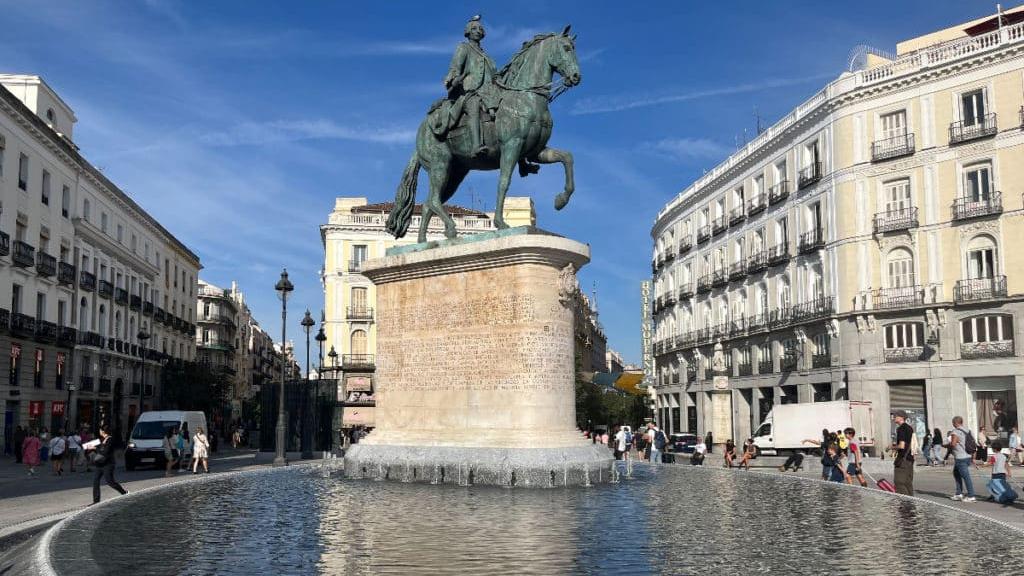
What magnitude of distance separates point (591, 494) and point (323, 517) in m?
4.07

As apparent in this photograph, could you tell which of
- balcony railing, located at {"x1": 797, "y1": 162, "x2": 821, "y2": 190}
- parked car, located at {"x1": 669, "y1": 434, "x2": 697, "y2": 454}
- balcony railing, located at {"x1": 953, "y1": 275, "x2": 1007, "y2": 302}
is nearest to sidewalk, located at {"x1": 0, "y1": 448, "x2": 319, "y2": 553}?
parked car, located at {"x1": 669, "y1": 434, "x2": 697, "y2": 454}

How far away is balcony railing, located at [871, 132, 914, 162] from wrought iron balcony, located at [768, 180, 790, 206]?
704 centimetres

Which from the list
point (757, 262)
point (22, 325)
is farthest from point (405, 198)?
point (757, 262)

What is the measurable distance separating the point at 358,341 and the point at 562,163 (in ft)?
188

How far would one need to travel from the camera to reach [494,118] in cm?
1623

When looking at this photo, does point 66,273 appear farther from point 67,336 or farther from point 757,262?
point 757,262

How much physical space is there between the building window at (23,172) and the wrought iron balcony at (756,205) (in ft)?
137

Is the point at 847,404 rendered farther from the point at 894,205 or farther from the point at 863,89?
the point at 863,89

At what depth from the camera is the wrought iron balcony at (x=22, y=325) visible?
4359 centimetres

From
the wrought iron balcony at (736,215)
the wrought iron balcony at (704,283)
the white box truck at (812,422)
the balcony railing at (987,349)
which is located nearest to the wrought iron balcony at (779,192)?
the wrought iron balcony at (736,215)

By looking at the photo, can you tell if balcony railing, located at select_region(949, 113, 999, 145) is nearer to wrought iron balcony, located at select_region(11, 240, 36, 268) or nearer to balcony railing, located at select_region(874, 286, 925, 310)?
balcony railing, located at select_region(874, 286, 925, 310)

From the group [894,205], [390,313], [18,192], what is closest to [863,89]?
[894,205]

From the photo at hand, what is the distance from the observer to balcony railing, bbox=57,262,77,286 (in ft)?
165

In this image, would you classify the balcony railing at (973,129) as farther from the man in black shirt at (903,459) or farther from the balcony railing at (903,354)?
the man in black shirt at (903,459)
